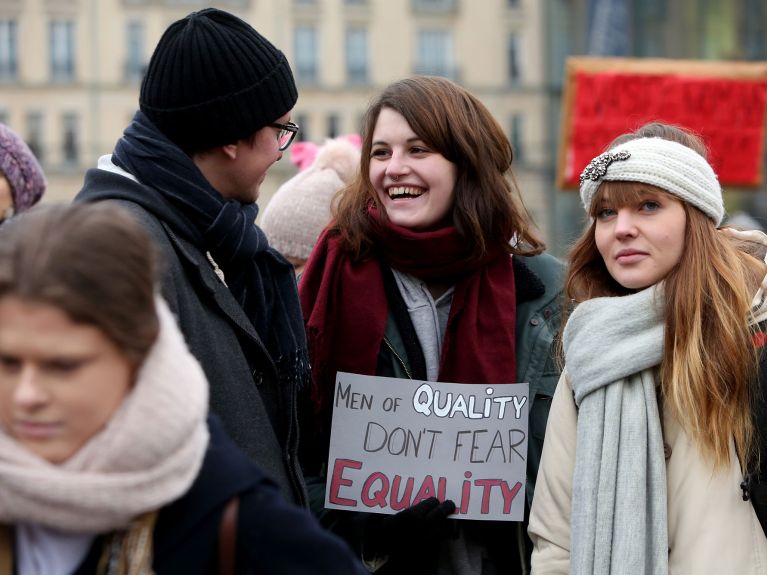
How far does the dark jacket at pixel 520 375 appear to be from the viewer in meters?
3.24

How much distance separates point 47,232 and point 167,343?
0.24 meters

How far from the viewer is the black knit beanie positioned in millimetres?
2670

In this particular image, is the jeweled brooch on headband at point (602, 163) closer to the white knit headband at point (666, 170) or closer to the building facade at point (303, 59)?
the white knit headband at point (666, 170)

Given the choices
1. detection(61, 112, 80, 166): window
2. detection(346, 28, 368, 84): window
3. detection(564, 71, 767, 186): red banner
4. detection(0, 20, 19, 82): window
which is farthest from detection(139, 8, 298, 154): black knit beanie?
detection(0, 20, 19, 82): window

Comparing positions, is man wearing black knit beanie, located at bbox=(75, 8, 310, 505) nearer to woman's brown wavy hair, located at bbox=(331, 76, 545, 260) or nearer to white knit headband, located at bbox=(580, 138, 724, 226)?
woman's brown wavy hair, located at bbox=(331, 76, 545, 260)

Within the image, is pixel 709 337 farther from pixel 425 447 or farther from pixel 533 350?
pixel 425 447

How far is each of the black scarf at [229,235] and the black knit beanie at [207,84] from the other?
57mm

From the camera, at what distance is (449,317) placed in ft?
11.0

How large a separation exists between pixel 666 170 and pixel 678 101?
561 centimetres

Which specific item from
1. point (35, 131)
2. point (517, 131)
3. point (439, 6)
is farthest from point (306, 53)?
point (35, 131)

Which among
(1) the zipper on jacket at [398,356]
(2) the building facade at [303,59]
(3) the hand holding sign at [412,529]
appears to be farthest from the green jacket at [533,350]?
(2) the building facade at [303,59]

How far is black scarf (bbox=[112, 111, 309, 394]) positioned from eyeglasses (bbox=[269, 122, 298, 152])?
17cm

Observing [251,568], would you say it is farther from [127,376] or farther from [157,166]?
[157,166]

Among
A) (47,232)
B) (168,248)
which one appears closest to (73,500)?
(47,232)
